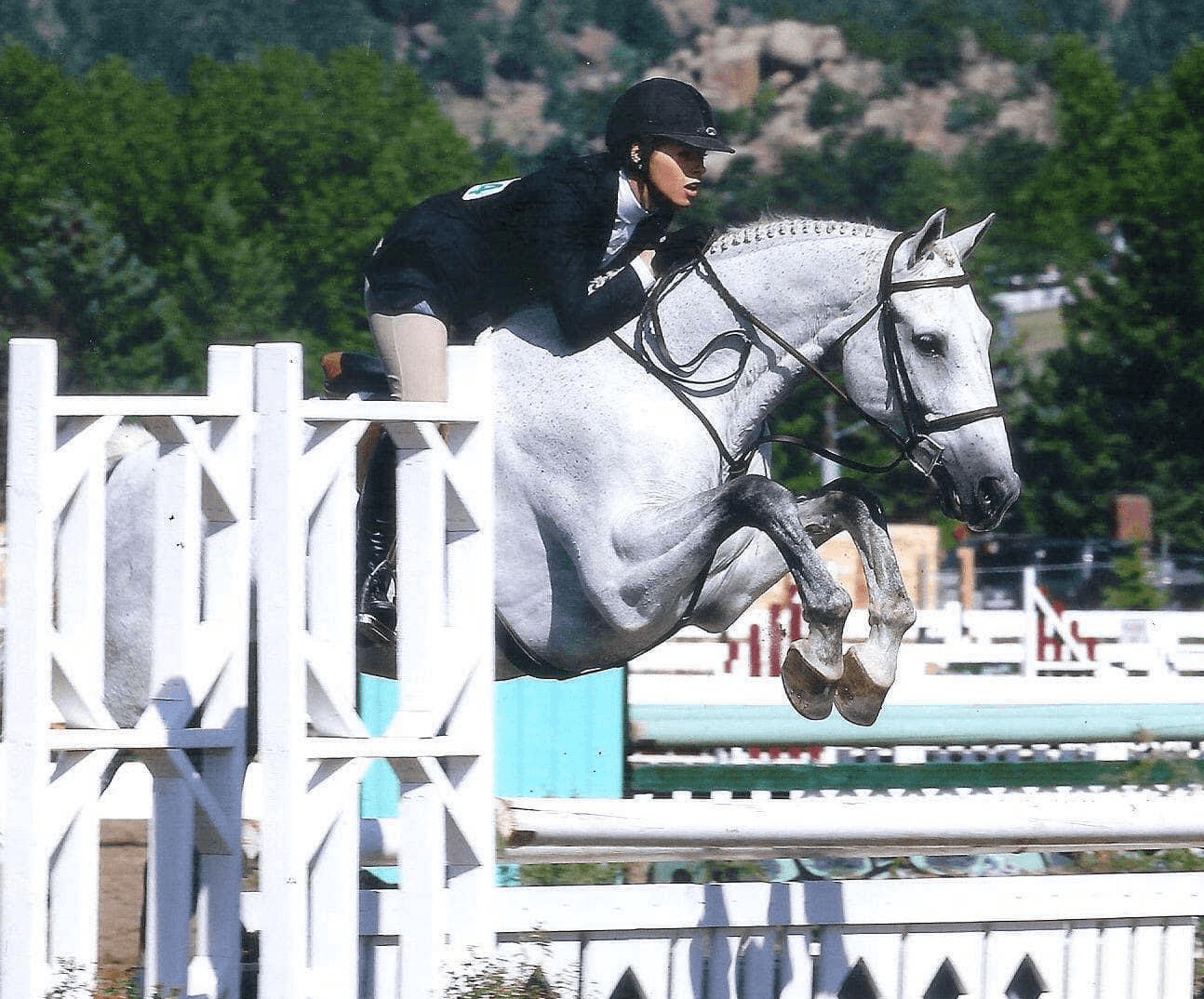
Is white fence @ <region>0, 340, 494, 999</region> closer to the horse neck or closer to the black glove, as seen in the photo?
the horse neck

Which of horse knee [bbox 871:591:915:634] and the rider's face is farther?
the rider's face

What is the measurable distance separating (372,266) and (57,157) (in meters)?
47.2

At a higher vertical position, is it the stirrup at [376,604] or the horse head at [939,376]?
the horse head at [939,376]

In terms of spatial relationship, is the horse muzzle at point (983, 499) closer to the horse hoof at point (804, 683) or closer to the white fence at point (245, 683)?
the horse hoof at point (804, 683)

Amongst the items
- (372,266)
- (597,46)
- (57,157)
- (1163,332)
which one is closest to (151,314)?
(57,157)

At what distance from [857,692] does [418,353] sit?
1250 mm

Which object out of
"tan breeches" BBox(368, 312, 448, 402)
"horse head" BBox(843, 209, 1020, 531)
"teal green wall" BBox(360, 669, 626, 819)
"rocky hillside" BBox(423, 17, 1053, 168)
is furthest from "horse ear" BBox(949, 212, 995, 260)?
"rocky hillside" BBox(423, 17, 1053, 168)

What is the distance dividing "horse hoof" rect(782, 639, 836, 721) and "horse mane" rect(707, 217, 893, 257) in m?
1.07

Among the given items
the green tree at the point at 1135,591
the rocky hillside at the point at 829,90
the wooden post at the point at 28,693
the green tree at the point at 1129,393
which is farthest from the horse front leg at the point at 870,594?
the rocky hillside at the point at 829,90

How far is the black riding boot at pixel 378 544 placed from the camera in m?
4.53

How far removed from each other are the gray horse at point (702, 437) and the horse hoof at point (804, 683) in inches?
9.3

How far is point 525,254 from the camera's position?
177 inches

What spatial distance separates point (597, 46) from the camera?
14562 cm

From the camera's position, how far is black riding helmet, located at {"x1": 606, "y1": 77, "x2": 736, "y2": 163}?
4.46 metres
